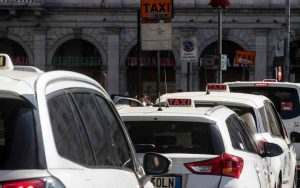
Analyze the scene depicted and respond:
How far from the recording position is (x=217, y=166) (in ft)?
22.2

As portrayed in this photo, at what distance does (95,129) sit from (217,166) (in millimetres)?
2725

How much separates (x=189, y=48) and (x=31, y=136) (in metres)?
20.0

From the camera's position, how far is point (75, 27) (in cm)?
A: 5034

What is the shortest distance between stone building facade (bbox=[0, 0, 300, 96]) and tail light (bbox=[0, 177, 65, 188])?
46.2 m

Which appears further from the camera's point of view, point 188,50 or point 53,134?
point 188,50

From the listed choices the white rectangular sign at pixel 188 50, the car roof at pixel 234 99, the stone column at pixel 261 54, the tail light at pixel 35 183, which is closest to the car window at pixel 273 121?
the car roof at pixel 234 99

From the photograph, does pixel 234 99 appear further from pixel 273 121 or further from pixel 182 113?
pixel 182 113

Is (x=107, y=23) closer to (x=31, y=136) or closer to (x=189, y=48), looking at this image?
(x=189, y=48)

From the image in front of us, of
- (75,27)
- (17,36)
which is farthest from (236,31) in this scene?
(17,36)

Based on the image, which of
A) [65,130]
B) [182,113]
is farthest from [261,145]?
[65,130]

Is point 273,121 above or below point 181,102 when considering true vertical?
below

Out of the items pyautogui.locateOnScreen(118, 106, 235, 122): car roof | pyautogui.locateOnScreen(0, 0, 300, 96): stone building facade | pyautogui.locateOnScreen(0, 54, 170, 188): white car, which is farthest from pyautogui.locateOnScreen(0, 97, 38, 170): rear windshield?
pyautogui.locateOnScreen(0, 0, 300, 96): stone building facade

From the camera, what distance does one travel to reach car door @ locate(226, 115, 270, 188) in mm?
7227

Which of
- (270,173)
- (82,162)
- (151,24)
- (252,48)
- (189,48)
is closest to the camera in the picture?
(82,162)
